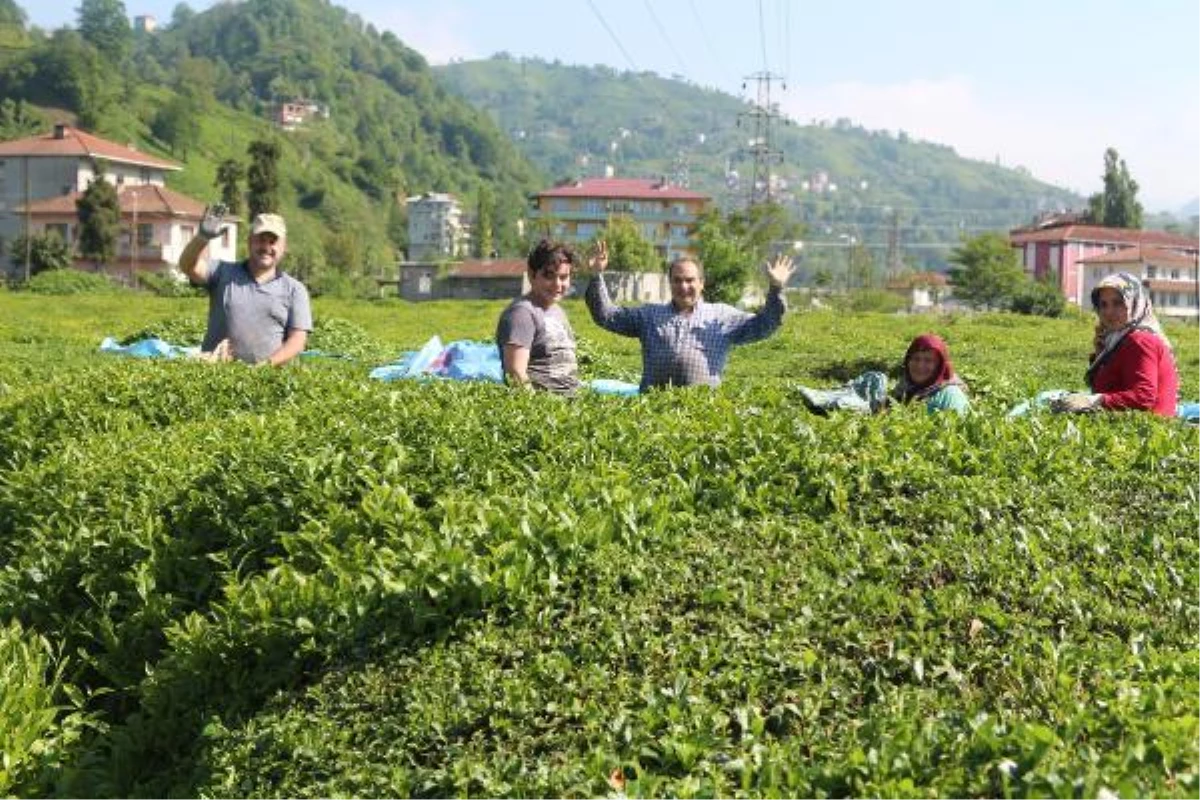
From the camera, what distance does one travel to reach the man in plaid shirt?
25.6ft

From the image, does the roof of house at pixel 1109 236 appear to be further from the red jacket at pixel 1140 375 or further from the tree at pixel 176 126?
the red jacket at pixel 1140 375

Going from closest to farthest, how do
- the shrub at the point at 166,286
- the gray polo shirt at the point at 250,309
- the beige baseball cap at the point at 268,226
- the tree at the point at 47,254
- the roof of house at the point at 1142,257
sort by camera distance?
the beige baseball cap at the point at 268,226, the gray polo shirt at the point at 250,309, the shrub at the point at 166,286, the tree at the point at 47,254, the roof of house at the point at 1142,257

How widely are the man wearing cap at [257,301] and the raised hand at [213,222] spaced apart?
0.4 inches

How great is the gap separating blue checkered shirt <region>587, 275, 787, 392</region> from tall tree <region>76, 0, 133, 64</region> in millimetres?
139614

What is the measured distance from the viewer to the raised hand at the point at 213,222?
26.6 feet

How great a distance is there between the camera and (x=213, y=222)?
8234 millimetres

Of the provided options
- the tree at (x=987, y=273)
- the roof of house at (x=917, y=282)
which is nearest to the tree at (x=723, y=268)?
the tree at (x=987, y=273)

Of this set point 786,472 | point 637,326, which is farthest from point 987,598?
point 637,326

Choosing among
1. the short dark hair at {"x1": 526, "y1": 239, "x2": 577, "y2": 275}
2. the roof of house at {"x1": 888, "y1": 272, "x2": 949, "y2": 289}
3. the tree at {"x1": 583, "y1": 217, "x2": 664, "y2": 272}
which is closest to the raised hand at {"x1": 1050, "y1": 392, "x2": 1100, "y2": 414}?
the short dark hair at {"x1": 526, "y1": 239, "x2": 577, "y2": 275}

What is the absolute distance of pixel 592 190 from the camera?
112m

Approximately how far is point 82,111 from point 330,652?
111 meters

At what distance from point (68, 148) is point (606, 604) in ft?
280

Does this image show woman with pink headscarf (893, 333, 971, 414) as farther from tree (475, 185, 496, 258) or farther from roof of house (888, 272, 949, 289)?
tree (475, 185, 496, 258)

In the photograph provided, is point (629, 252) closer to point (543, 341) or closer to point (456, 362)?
point (456, 362)
